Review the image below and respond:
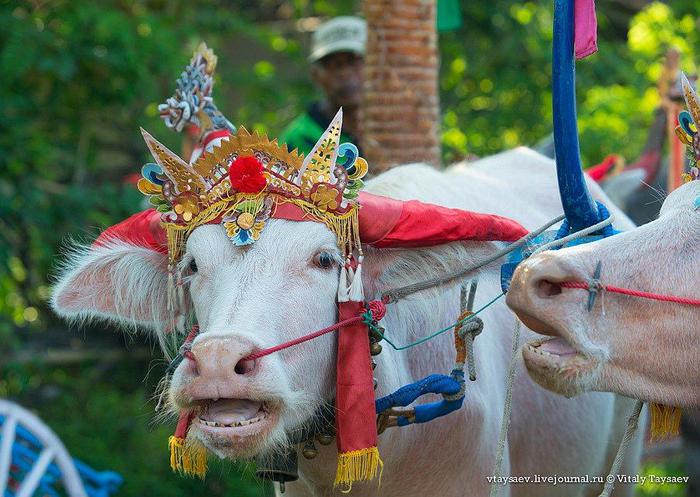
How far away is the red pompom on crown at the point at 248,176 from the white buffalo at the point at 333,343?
5.6 inches

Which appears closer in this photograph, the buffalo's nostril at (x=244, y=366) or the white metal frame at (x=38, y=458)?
the buffalo's nostril at (x=244, y=366)

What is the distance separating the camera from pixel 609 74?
934 cm

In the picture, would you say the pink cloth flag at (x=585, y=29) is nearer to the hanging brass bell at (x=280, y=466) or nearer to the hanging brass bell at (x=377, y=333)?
the hanging brass bell at (x=377, y=333)

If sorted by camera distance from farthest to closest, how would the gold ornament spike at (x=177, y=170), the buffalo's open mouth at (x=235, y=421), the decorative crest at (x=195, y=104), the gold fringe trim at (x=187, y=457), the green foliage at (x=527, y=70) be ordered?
1. the green foliage at (x=527, y=70)
2. the decorative crest at (x=195, y=104)
3. the gold ornament spike at (x=177, y=170)
4. the gold fringe trim at (x=187, y=457)
5. the buffalo's open mouth at (x=235, y=421)

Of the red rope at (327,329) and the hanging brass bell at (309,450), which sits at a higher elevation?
the red rope at (327,329)

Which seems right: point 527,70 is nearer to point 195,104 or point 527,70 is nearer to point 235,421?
point 195,104

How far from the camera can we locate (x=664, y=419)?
3.37 m

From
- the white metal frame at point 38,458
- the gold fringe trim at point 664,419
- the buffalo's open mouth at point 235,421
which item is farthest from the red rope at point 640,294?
the white metal frame at point 38,458

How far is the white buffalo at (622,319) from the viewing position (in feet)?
10.1

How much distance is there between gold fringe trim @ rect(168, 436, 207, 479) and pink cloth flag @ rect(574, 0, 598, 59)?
1812mm

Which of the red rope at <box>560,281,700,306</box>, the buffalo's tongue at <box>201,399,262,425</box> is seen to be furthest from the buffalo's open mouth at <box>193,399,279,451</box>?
the red rope at <box>560,281,700,306</box>

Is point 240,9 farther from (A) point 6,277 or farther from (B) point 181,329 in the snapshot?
(B) point 181,329

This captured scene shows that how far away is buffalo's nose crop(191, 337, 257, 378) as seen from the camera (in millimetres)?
3201

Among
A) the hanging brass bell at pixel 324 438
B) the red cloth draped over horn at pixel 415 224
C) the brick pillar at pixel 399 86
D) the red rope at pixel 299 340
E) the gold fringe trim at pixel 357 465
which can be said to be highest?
the brick pillar at pixel 399 86
